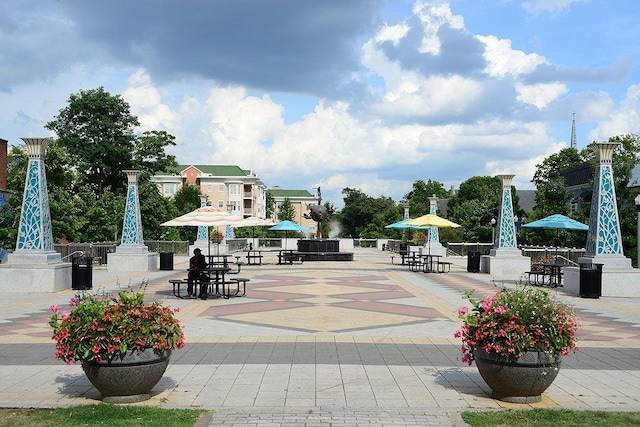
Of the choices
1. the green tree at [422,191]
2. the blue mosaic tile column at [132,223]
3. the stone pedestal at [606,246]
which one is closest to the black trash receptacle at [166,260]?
the blue mosaic tile column at [132,223]

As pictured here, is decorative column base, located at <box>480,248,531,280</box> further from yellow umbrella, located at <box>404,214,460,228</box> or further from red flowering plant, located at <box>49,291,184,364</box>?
red flowering plant, located at <box>49,291,184,364</box>

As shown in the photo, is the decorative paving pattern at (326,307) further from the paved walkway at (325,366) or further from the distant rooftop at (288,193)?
the distant rooftop at (288,193)

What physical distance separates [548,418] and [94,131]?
44998 mm

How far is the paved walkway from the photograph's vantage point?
6117mm

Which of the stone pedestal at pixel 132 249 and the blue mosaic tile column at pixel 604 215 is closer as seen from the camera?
the blue mosaic tile column at pixel 604 215

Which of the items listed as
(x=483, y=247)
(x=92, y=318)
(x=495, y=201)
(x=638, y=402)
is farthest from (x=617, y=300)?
(x=495, y=201)

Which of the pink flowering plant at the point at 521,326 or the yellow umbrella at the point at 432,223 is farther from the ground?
the yellow umbrella at the point at 432,223

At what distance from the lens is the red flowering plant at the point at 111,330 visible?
19.5 feet

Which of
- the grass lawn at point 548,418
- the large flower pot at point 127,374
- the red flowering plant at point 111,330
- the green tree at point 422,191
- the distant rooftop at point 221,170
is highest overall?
the distant rooftop at point 221,170

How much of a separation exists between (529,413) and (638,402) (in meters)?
1.39

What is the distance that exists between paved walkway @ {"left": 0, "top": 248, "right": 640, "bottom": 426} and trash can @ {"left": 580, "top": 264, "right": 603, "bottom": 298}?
1.22m

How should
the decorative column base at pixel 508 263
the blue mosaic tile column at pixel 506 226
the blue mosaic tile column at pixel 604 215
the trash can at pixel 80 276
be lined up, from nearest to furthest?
the blue mosaic tile column at pixel 604 215 < the trash can at pixel 80 276 < the decorative column base at pixel 508 263 < the blue mosaic tile column at pixel 506 226

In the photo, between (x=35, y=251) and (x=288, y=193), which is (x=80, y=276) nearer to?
(x=35, y=251)

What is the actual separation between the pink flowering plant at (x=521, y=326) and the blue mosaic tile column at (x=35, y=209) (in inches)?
579
